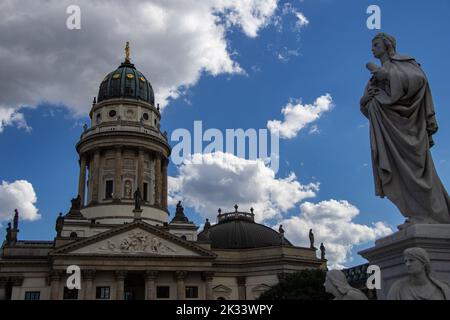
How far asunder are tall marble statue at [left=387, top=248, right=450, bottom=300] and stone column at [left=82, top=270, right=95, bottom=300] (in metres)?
54.1

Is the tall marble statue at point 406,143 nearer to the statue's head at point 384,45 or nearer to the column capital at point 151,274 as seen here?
the statue's head at point 384,45

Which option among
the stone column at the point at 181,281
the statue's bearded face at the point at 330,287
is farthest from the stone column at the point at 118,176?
the statue's bearded face at the point at 330,287

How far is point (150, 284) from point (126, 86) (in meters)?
31.1

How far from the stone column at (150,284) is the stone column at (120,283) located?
2552 mm

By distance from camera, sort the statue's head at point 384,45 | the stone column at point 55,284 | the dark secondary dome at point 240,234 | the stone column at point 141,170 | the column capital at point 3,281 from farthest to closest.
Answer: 1. the dark secondary dome at point 240,234
2. the stone column at point 141,170
3. the column capital at point 3,281
4. the stone column at point 55,284
5. the statue's head at point 384,45

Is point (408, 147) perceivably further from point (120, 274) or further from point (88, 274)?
point (88, 274)

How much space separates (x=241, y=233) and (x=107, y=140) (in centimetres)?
2310

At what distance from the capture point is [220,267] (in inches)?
2591

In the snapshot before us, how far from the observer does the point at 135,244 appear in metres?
58.6

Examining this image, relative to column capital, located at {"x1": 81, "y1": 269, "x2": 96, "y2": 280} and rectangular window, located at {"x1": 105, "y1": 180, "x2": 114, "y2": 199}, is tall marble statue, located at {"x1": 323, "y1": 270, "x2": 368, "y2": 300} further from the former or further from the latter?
rectangular window, located at {"x1": 105, "y1": 180, "x2": 114, "y2": 199}

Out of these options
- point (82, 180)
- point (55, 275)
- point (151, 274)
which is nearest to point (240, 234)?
point (151, 274)

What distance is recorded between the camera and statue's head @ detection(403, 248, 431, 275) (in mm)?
5910

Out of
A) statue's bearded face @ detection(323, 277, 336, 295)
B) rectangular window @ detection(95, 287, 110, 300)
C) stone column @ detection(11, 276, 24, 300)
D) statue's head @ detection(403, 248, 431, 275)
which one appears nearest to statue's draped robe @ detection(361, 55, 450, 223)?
statue's head @ detection(403, 248, 431, 275)

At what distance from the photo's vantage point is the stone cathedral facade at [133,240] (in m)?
57.4
